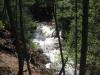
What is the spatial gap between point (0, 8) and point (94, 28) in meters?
Result: 12.4

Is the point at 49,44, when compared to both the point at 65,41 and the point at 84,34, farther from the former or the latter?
the point at 84,34

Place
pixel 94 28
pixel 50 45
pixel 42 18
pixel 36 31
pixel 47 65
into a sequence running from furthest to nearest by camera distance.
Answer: pixel 42 18 → pixel 36 31 → pixel 50 45 → pixel 47 65 → pixel 94 28

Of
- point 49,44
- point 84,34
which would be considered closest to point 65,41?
point 49,44

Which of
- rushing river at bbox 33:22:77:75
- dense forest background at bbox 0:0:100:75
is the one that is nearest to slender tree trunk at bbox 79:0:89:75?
dense forest background at bbox 0:0:100:75

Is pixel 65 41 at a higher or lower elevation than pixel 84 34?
lower

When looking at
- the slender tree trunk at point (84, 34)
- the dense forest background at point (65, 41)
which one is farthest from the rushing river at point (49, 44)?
the slender tree trunk at point (84, 34)

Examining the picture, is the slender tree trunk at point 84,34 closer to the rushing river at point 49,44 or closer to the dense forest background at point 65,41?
the dense forest background at point 65,41

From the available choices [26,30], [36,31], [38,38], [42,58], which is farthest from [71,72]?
[36,31]

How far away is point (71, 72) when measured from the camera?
26.7 metres

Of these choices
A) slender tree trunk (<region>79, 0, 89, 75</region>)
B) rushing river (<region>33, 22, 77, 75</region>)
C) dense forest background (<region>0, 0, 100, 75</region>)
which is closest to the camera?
slender tree trunk (<region>79, 0, 89, 75</region>)

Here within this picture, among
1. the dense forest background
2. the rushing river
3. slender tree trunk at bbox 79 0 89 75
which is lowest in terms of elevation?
the rushing river

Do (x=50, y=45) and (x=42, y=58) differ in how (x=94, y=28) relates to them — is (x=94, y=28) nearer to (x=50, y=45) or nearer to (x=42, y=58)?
(x=42, y=58)

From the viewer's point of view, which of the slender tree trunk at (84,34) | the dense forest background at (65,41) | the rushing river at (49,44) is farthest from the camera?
the rushing river at (49,44)

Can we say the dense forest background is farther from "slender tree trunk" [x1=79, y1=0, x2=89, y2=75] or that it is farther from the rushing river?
"slender tree trunk" [x1=79, y1=0, x2=89, y2=75]
